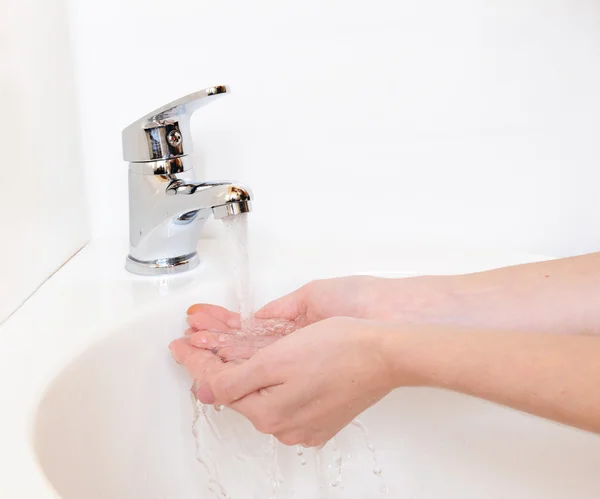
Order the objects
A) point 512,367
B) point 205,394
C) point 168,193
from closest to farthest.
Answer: point 512,367
point 205,394
point 168,193

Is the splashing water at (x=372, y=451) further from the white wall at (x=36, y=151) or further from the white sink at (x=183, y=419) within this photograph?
the white wall at (x=36, y=151)

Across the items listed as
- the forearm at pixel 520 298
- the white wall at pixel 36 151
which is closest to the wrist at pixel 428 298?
the forearm at pixel 520 298

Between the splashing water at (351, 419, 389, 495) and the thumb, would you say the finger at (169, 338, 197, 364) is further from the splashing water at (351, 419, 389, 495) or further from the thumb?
the splashing water at (351, 419, 389, 495)

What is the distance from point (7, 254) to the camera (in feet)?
1.69

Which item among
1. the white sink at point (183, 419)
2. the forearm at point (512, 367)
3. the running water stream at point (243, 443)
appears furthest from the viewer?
the running water stream at point (243, 443)

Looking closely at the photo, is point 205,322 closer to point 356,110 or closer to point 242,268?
point 242,268

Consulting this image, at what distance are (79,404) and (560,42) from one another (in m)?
0.62

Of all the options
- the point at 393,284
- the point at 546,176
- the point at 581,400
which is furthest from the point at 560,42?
the point at 581,400

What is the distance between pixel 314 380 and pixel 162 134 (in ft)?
0.91

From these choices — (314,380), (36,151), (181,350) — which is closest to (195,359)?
(181,350)

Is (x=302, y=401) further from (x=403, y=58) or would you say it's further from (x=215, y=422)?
(x=403, y=58)

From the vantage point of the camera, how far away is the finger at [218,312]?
558mm

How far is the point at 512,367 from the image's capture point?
0.37 meters

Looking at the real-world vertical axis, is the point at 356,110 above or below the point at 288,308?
above
